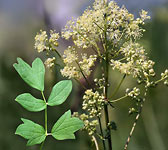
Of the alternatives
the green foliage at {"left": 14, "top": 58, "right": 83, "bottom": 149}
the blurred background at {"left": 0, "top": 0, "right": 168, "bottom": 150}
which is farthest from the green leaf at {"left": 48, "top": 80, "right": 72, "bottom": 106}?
the blurred background at {"left": 0, "top": 0, "right": 168, "bottom": 150}

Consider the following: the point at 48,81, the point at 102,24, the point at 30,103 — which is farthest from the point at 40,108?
the point at 48,81

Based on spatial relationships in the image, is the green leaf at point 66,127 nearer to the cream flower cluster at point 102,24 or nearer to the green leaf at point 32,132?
the green leaf at point 32,132

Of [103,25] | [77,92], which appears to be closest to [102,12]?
[103,25]

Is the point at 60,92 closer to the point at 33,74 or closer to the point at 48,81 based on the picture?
the point at 33,74

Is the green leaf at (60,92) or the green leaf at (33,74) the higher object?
the green leaf at (33,74)

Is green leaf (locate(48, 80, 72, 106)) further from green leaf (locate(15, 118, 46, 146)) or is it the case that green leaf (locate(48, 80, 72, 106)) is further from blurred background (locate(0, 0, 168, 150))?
blurred background (locate(0, 0, 168, 150))

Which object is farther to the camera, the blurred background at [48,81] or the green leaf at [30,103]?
the blurred background at [48,81]

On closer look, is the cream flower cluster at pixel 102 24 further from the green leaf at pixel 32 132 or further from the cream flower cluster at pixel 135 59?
the green leaf at pixel 32 132

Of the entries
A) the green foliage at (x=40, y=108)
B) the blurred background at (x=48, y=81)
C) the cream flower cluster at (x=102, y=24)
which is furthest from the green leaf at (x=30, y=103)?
the blurred background at (x=48, y=81)

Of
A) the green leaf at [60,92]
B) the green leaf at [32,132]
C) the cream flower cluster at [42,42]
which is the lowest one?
the green leaf at [32,132]
